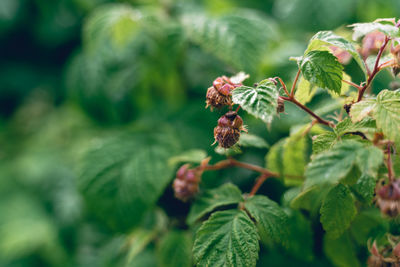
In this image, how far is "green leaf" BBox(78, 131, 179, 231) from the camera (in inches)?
33.3

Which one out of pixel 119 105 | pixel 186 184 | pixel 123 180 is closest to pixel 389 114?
pixel 186 184

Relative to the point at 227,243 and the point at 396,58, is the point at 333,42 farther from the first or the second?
the point at 227,243

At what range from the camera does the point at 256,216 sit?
23.0 inches

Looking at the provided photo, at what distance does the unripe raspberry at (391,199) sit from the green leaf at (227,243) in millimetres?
189

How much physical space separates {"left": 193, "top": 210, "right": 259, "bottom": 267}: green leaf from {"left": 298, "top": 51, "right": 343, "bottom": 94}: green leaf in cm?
24

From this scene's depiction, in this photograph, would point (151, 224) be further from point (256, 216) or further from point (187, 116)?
point (256, 216)

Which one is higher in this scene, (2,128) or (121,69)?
(121,69)

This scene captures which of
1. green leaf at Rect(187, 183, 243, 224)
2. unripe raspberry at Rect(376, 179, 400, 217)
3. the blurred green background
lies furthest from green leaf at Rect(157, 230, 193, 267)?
unripe raspberry at Rect(376, 179, 400, 217)

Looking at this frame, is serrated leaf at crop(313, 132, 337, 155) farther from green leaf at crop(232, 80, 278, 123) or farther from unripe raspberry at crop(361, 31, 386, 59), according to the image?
unripe raspberry at crop(361, 31, 386, 59)

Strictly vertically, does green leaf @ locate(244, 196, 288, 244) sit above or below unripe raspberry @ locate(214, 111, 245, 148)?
below

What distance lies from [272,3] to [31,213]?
1.65 m

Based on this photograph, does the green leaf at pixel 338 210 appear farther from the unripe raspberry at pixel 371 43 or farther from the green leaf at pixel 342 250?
the unripe raspberry at pixel 371 43

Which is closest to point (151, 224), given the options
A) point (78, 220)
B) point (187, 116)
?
point (187, 116)

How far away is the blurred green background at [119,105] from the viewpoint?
907mm
